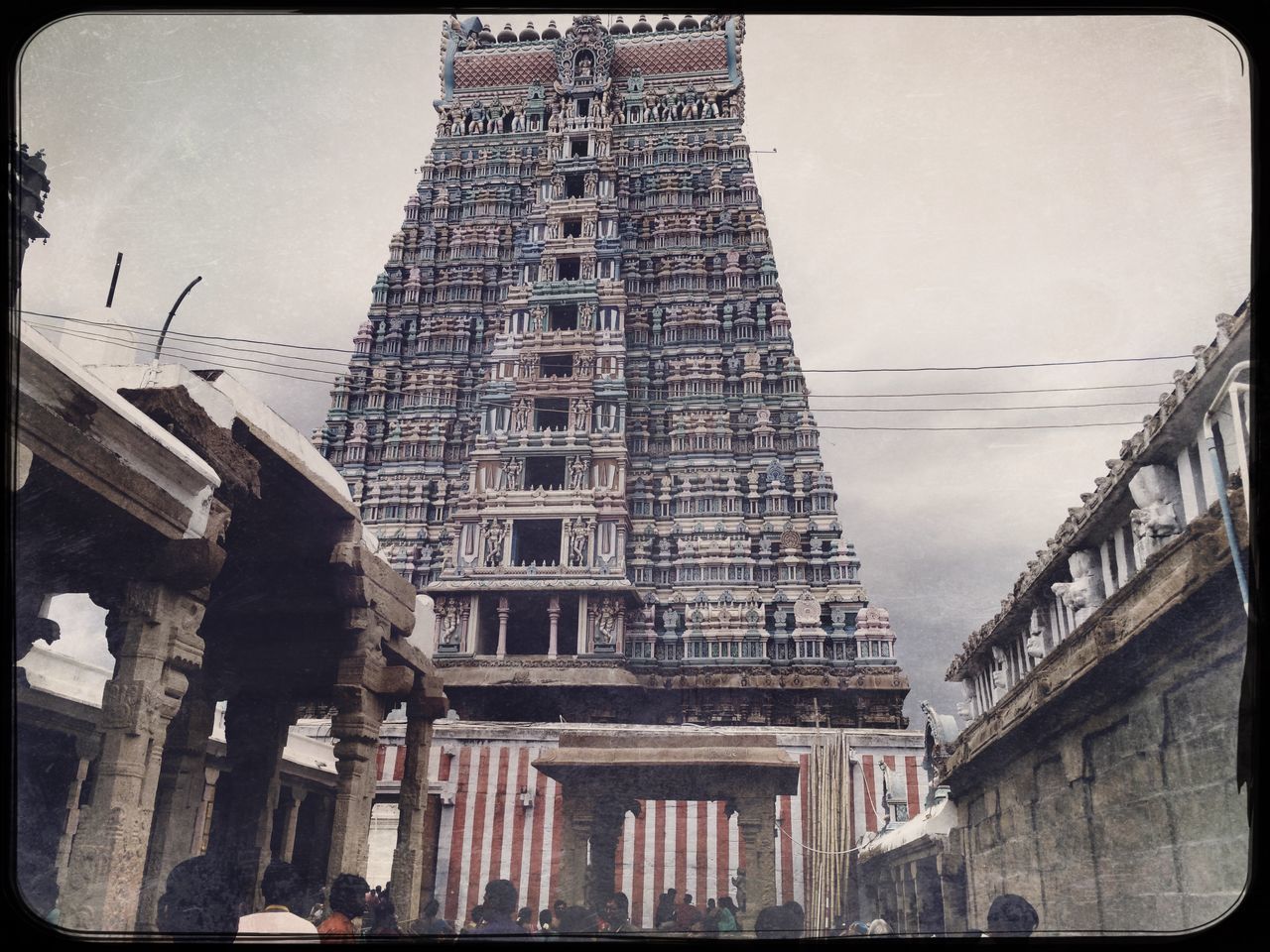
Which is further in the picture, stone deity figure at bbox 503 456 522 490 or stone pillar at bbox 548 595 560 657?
stone deity figure at bbox 503 456 522 490

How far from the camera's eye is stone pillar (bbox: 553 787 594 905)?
355 inches

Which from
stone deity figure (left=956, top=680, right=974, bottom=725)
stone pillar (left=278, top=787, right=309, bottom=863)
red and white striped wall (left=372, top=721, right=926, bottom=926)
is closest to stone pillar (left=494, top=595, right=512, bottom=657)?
red and white striped wall (left=372, top=721, right=926, bottom=926)

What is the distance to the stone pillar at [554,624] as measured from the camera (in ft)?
61.1

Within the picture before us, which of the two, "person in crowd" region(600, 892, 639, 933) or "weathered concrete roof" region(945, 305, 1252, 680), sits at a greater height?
"weathered concrete roof" region(945, 305, 1252, 680)

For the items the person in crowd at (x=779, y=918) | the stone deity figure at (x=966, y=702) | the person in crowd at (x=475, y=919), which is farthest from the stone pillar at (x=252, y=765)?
the stone deity figure at (x=966, y=702)

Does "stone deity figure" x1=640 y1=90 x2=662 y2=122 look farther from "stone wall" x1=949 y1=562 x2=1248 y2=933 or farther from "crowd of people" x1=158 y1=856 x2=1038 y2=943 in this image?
"crowd of people" x1=158 y1=856 x2=1038 y2=943

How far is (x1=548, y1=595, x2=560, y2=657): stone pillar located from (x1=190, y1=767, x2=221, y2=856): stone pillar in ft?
23.0

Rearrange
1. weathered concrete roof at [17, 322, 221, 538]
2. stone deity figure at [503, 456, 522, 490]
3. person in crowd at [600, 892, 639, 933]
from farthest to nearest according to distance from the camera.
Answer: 1. stone deity figure at [503, 456, 522, 490]
2. person in crowd at [600, 892, 639, 933]
3. weathered concrete roof at [17, 322, 221, 538]

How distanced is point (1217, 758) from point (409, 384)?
64.9 ft

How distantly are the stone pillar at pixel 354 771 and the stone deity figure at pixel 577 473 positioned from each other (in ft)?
37.6

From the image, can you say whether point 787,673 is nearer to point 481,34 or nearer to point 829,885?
point 829,885

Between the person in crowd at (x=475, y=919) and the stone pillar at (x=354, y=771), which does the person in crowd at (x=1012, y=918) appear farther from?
the stone pillar at (x=354, y=771)

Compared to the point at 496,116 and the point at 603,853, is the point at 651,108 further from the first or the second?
the point at 603,853

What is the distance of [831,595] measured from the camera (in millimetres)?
20516
